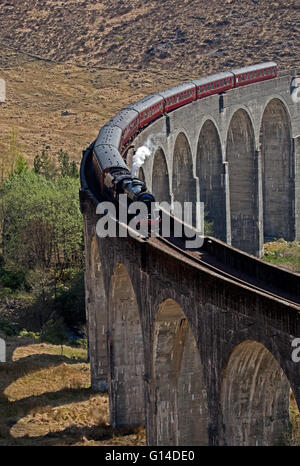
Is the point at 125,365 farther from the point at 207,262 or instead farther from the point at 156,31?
the point at 156,31

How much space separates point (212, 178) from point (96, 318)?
24.6m

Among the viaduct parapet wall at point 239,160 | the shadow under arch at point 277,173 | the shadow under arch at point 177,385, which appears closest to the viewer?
the shadow under arch at point 177,385

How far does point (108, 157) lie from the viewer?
38.2 metres

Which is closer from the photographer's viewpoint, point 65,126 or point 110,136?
point 110,136

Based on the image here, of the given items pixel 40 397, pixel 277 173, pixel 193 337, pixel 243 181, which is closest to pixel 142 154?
pixel 40 397

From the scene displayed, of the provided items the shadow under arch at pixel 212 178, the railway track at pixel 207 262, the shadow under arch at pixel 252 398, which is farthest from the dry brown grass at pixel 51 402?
the shadow under arch at pixel 212 178

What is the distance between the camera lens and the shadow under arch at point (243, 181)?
62.6 metres

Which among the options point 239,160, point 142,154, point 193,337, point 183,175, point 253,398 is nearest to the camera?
point 253,398

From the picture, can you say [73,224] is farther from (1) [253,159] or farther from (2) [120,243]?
(2) [120,243]

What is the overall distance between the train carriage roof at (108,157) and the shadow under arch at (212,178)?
749 inches

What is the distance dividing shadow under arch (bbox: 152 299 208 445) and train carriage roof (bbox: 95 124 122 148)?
16.5 meters

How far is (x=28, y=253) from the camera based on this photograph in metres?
56.0

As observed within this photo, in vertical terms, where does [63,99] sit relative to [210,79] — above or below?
above

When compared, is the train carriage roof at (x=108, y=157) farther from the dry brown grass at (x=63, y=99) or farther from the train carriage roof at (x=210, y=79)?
the dry brown grass at (x=63, y=99)
